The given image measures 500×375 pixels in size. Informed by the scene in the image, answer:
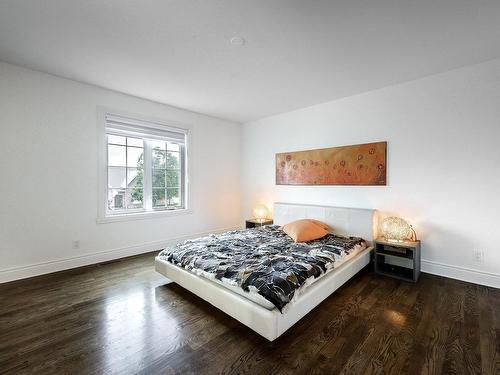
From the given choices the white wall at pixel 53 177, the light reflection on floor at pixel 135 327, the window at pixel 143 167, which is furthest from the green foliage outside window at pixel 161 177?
the light reflection on floor at pixel 135 327

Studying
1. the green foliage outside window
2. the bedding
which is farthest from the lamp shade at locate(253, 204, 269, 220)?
the green foliage outside window

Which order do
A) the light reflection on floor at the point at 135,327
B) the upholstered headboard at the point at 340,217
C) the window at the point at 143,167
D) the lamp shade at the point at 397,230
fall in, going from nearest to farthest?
the light reflection on floor at the point at 135,327, the lamp shade at the point at 397,230, the upholstered headboard at the point at 340,217, the window at the point at 143,167

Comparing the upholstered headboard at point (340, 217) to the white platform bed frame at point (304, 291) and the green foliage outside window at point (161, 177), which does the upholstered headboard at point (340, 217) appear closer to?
the white platform bed frame at point (304, 291)

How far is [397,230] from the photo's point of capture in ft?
9.70

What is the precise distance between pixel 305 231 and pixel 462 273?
187 centimetres

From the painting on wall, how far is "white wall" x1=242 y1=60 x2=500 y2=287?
109 millimetres

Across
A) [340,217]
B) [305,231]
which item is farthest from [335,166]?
[305,231]

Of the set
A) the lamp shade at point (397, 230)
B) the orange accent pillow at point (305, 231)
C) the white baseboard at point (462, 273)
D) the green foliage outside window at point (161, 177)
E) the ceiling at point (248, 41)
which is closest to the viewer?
the ceiling at point (248, 41)

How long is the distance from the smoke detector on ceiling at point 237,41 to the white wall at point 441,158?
213cm

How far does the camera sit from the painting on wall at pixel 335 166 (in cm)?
335

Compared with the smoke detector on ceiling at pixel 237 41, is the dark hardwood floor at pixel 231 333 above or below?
below

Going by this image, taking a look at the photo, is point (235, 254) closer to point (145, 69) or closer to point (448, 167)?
point (145, 69)

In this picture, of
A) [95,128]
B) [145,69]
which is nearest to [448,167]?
[145,69]

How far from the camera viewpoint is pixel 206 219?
15.5 feet
